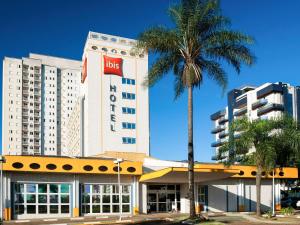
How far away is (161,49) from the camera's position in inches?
1155

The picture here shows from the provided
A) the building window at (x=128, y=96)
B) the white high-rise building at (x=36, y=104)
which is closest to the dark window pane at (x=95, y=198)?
the building window at (x=128, y=96)

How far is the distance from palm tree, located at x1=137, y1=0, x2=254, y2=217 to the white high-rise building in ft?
406

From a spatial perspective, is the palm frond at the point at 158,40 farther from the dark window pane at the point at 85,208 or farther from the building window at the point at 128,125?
the building window at the point at 128,125

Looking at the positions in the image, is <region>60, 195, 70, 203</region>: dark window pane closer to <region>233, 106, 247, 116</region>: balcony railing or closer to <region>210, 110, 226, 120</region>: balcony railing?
<region>233, 106, 247, 116</region>: balcony railing

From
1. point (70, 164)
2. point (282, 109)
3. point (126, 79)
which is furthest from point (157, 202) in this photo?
point (282, 109)

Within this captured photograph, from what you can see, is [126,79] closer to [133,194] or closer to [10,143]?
[133,194]

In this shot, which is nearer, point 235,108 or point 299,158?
point 299,158

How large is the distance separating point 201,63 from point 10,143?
126m

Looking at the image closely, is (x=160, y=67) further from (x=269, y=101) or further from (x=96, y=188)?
(x=269, y=101)

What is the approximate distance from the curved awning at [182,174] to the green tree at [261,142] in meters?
1.51

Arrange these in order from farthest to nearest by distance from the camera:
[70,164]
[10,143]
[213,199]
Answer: [10,143] → [213,199] → [70,164]

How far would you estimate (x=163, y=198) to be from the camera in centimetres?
4416

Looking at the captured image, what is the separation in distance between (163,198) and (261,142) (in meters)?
13.0

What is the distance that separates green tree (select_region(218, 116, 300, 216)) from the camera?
116ft
